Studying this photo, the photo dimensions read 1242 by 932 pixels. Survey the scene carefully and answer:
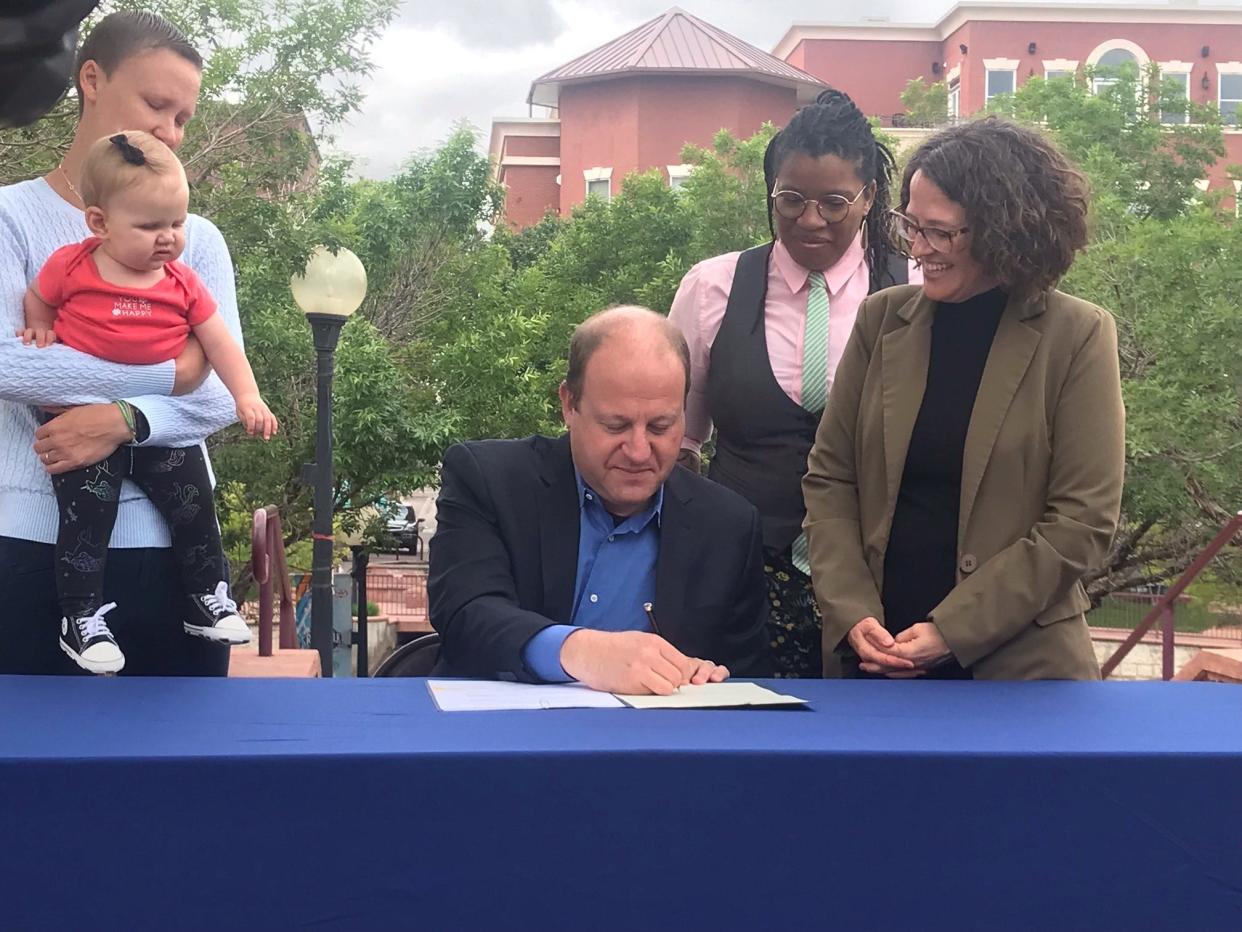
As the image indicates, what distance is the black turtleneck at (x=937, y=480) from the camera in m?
2.42

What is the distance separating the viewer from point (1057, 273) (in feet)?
7.92

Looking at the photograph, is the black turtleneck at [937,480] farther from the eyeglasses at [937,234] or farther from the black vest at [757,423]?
the black vest at [757,423]

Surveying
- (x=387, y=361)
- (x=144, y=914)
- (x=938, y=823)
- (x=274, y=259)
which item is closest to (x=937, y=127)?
(x=938, y=823)

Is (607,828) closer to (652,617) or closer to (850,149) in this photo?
(652,617)

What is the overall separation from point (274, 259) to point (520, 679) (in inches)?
458

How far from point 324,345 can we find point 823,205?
29.2ft

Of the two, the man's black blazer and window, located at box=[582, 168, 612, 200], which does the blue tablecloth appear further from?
window, located at box=[582, 168, 612, 200]

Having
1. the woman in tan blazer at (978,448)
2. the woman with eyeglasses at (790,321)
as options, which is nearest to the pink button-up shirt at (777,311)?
the woman with eyeglasses at (790,321)

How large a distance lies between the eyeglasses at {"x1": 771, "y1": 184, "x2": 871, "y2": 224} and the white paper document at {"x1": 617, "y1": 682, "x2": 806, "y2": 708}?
1234 millimetres

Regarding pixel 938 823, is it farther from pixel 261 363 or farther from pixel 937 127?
pixel 261 363

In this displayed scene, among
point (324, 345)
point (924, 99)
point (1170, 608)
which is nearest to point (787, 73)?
point (924, 99)

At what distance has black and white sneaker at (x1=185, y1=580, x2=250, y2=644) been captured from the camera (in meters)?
2.22

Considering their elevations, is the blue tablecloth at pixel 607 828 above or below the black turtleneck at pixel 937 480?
below

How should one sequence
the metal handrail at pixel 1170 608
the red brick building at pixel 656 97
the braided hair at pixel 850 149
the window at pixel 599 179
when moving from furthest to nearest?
the window at pixel 599 179, the red brick building at pixel 656 97, the metal handrail at pixel 1170 608, the braided hair at pixel 850 149
